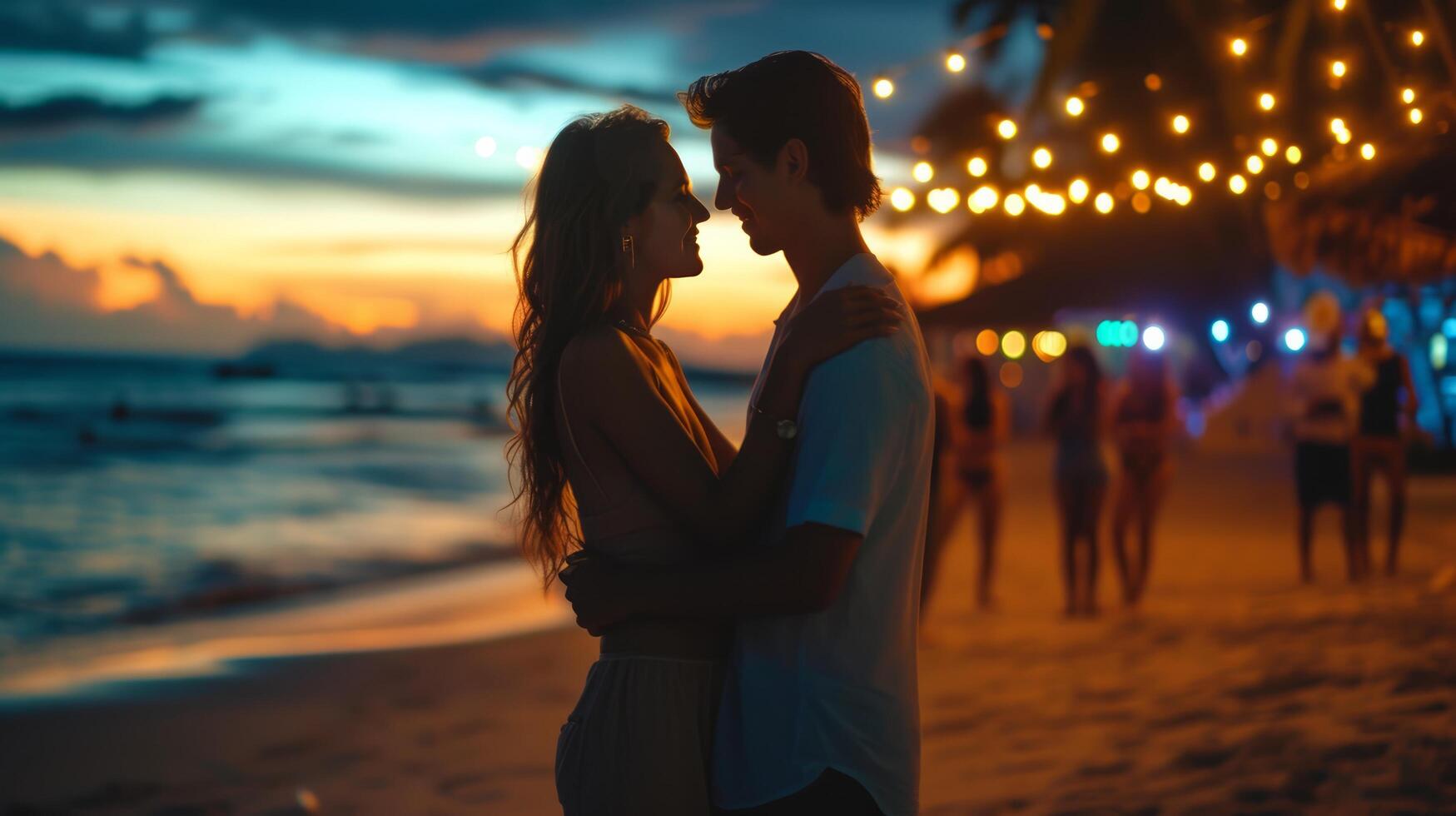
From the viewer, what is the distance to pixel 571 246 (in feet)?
6.20

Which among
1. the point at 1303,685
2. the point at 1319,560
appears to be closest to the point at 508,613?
the point at 1303,685

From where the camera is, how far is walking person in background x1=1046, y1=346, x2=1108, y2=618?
26.1ft

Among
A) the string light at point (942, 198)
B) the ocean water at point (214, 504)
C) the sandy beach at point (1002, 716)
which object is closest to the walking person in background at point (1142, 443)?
the sandy beach at point (1002, 716)

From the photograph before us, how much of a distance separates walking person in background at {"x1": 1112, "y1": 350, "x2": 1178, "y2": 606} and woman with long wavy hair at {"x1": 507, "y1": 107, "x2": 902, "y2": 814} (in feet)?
22.0

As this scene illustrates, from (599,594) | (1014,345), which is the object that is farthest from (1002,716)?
(1014,345)

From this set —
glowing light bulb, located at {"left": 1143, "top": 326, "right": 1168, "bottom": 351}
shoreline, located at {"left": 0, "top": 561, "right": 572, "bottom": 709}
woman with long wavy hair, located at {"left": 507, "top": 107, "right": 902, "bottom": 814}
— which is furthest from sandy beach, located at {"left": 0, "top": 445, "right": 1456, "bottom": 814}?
woman with long wavy hair, located at {"left": 507, "top": 107, "right": 902, "bottom": 814}

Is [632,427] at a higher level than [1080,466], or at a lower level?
higher

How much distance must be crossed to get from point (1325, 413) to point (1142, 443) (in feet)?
4.49

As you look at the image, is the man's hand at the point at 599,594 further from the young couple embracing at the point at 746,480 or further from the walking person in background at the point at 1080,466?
the walking person in background at the point at 1080,466

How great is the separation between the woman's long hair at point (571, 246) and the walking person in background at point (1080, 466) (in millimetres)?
6563

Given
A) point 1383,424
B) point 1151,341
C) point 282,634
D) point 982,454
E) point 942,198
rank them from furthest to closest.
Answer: point 1151,341 → point 282,634 → point 1383,424 → point 982,454 → point 942,198

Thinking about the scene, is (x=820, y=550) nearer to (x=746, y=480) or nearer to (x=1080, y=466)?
(x=746, y=480)

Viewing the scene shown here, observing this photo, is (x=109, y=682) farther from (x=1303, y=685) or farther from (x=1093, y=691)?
(x=1303, y=685)

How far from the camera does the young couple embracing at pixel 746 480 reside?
5.22 ft
